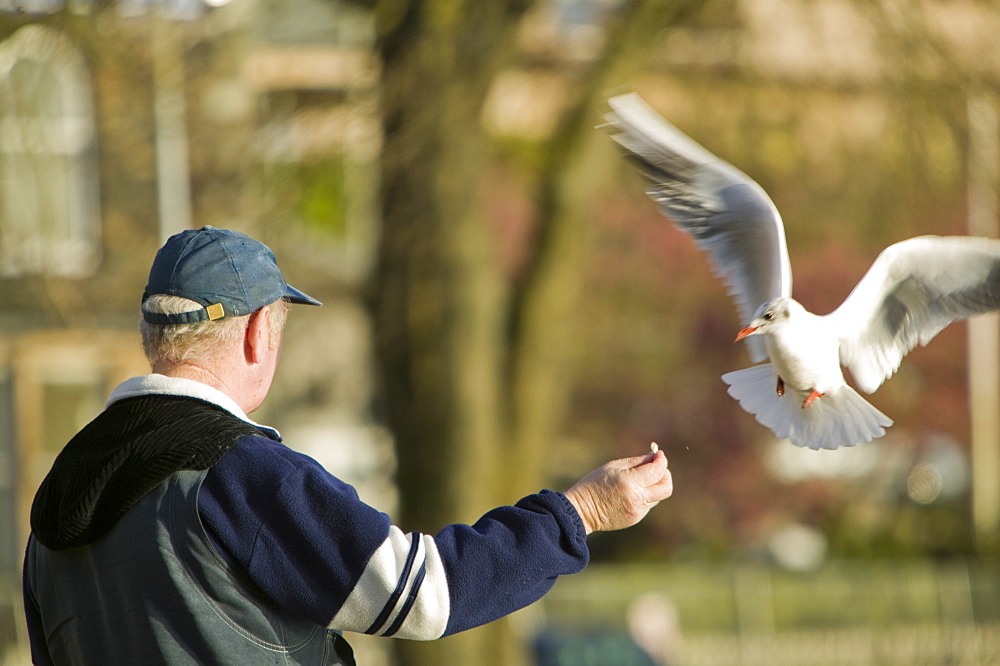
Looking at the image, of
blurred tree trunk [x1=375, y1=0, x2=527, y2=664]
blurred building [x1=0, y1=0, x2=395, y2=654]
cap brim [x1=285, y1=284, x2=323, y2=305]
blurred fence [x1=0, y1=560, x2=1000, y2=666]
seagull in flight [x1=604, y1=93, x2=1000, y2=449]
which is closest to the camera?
cap brim [x1=285, y1=284, x2=323, y2=305]

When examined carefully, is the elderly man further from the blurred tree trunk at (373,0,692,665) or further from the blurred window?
the blurred tree trunk at (373,0,692,665)

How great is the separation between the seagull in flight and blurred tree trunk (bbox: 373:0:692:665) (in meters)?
2.47

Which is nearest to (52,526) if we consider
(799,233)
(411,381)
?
(411,381)

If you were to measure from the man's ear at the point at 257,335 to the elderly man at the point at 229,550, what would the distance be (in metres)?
0.09

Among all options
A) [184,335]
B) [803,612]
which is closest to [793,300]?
[184,335]

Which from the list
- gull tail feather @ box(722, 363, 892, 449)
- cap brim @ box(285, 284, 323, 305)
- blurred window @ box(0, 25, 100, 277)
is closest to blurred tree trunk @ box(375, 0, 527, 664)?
blurred window @ box(0, 25, 100, 277)

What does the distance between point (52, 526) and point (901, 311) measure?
1995mm

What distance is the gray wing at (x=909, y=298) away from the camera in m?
2.56

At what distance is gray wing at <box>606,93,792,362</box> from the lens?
9.36ft

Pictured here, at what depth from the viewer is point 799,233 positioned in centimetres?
633

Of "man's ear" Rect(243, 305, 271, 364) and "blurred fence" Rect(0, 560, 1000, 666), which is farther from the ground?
"man's ear" Rect(243, 305, 271, 364)

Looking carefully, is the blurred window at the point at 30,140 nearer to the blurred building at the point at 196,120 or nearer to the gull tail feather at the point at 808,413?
the blurred building at the point at 196,120

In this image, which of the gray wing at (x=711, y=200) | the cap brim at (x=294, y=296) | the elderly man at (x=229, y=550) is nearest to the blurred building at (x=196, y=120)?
the gray wing at (x=711, y=200)

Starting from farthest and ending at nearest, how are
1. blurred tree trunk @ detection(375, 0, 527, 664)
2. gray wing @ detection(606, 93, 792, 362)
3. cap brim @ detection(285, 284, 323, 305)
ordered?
blurred tree trunk @ detection(375, 0, 527, 664)
gray wing @ detection(606, 93, 792, 362)
cap brim @ detection(285, 284, 323, 305)
